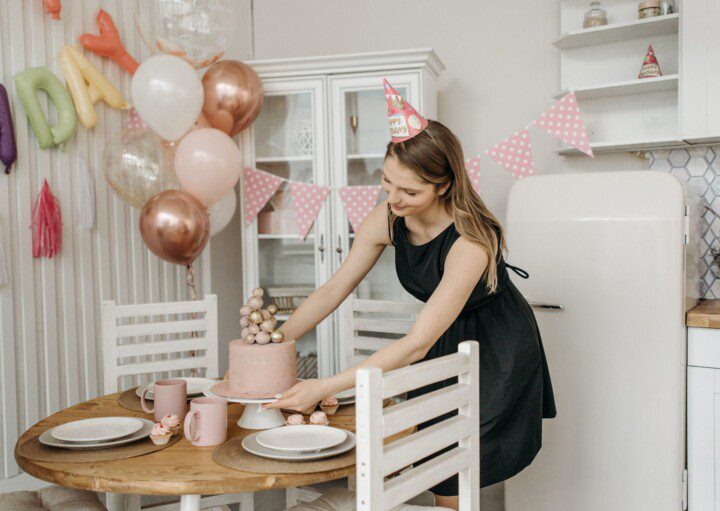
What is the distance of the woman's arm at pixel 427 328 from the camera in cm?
141

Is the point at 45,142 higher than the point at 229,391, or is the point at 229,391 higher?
the point at 45,142

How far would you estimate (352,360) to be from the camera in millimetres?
2318

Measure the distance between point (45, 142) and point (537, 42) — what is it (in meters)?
2.18

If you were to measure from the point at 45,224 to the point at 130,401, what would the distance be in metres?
1.02

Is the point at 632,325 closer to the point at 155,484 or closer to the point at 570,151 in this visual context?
the point at 570,151

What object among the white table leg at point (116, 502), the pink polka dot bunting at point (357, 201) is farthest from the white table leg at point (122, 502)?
the pink polka dot bunting at point (357, 201)

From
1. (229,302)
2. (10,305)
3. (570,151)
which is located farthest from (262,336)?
(229,302)

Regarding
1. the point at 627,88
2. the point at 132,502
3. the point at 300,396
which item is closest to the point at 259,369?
the point at 300,396

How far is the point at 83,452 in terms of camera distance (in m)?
1.34

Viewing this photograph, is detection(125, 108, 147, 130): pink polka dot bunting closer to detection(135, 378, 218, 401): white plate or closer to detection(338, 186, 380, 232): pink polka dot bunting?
detection(338, 186, 380, 232): pink polka dot bunting

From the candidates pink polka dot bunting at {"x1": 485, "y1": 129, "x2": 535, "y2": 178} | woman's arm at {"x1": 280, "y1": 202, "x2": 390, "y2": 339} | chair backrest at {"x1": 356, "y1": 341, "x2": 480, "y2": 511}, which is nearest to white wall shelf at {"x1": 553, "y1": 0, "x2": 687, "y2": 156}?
pink polka dot bunting at {"x1": 485, "y1": 129, "x2": 535, "y2": 178}

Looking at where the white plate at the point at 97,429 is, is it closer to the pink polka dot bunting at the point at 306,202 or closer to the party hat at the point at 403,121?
the party hat at the point at 403,121

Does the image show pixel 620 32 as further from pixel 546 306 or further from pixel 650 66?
pixel 546 306

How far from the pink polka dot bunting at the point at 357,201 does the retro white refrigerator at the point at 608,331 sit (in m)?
0.77
